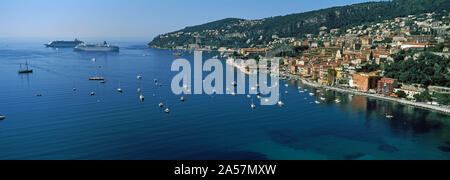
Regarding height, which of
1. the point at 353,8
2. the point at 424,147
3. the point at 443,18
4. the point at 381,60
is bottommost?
the point at 424,147

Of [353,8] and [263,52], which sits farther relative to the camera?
[353,8]

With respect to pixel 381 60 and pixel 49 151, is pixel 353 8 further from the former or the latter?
pixel 49 151

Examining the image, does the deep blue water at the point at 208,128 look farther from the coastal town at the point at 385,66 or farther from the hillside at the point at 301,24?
the hillside at the point at 301,24

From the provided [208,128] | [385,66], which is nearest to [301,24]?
[385,66]

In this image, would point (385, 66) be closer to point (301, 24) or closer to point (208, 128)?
point (208, 128)

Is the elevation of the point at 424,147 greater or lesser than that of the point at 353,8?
lesser

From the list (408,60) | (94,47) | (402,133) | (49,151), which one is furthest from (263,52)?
(49,151)

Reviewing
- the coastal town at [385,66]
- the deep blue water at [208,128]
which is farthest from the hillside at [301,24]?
the deep blue water at [208,128]
